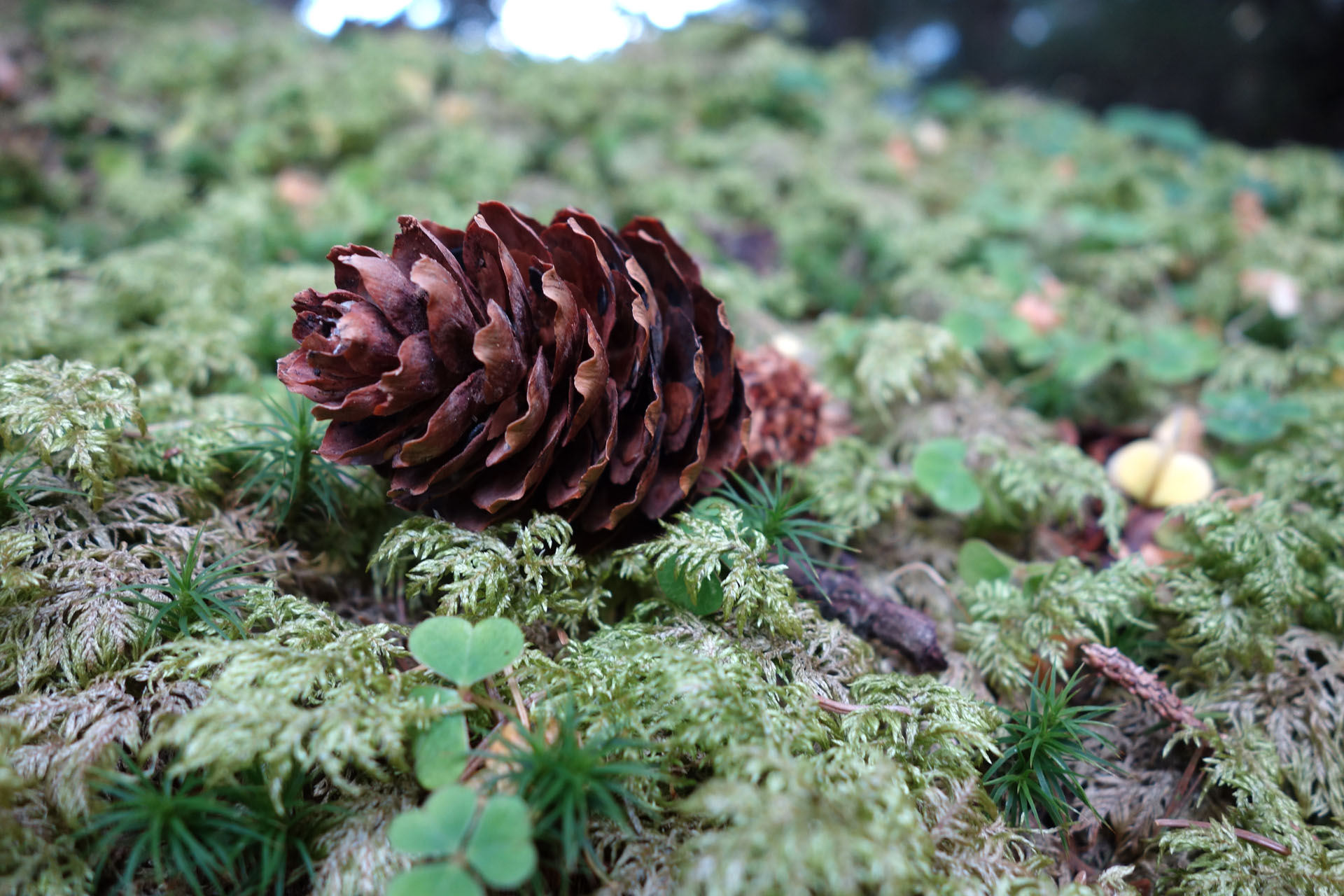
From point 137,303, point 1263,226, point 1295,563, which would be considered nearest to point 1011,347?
point 1295,563

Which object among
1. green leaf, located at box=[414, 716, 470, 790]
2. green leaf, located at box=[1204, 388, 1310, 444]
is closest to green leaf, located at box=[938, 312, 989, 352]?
green leaf, located at box=[1204, 388, 1310, 444]

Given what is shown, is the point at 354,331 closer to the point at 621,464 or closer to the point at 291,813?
the point at 621,464

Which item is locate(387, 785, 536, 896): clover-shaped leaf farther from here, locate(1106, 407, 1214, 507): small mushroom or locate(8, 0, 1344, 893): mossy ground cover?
locate(1106, 407, 1214, 507): small mushroom

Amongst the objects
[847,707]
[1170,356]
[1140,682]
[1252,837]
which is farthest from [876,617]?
[1170,356]

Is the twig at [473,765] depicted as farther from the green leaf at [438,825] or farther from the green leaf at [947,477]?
the green leaf at [947,477]

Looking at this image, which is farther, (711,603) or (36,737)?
(711,603)

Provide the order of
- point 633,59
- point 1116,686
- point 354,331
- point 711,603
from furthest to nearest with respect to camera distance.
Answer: point 633,59, point 1116,686, point 711,603, point 354,331
